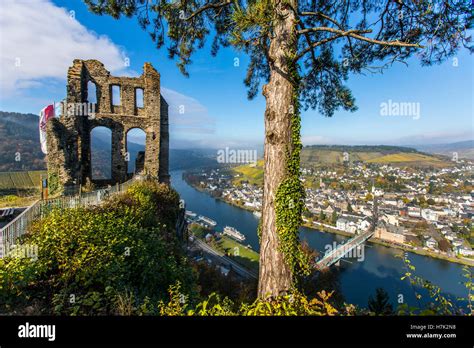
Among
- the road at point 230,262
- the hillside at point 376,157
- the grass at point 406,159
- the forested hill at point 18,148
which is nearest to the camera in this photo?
the road at point 230,262

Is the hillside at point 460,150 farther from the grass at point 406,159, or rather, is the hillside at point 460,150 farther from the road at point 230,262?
the road at point 230,262

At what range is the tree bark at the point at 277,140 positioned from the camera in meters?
3.54

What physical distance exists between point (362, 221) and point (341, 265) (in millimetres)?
9362

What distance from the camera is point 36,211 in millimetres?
5930

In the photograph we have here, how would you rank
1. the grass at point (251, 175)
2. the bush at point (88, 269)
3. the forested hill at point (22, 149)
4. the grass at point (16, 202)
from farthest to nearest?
the grass at point (251, 175)
the forested hill at point (22, 149)
the grass at point (16, 202)
the bush at point (88, 269)

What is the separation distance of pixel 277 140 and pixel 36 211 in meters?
6.95

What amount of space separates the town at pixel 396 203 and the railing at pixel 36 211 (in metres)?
11.2

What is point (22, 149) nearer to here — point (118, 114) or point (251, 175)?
point (118, 114)

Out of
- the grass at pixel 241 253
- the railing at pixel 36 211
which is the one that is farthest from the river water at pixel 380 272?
the railing at pixel 36 211

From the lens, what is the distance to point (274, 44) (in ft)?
12.0

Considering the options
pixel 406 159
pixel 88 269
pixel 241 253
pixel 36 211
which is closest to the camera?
pixel 88 269

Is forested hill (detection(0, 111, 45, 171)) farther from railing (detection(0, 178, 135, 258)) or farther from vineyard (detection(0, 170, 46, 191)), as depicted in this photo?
railing (detection(0, 178, 135, 258))

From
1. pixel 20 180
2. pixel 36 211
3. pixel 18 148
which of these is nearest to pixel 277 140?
pixel 36 211
